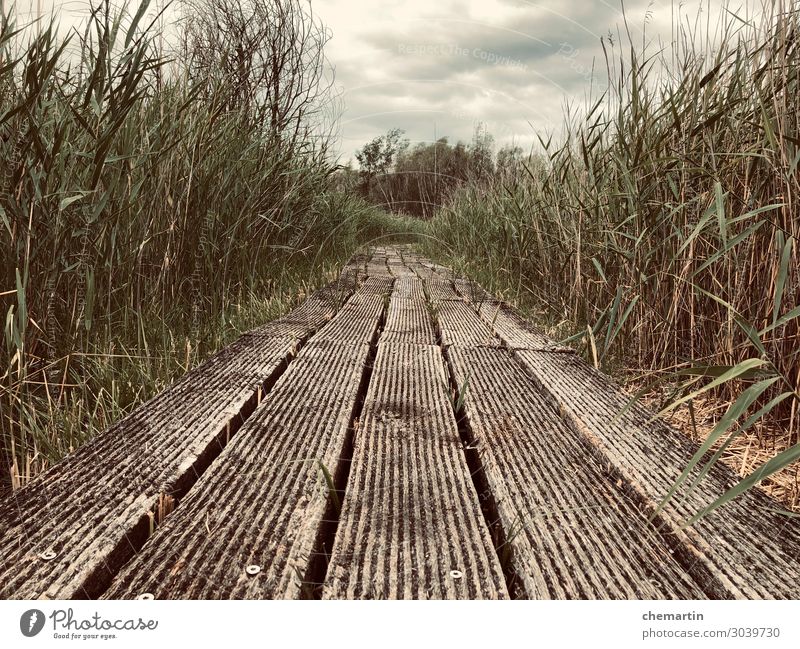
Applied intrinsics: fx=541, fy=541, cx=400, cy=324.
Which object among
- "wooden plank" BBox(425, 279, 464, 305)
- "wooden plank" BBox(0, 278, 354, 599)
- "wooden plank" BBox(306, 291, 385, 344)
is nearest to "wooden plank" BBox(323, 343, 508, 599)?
"wooden plank" BBox(0, 278, 354, 599)

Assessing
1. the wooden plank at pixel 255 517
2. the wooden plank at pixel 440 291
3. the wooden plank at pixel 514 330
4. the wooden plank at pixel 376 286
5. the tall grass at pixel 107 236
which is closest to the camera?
the wooden plank at pixel 255 517

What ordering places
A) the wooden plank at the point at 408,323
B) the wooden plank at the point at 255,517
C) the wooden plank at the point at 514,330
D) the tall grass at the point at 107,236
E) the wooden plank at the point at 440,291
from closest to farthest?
the wooden plank at the point at 255,517 < the tall grass at the point at 107,236 < the wooden plank at the point at 514,330 < the wooden plank at the point at 408,323 < the wooden plank at the point at 440,291

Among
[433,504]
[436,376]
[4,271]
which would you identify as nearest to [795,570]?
[433,504]

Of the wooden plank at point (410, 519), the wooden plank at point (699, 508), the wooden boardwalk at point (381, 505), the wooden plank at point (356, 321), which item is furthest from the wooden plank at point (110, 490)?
the wooden plank at point (699, 508)

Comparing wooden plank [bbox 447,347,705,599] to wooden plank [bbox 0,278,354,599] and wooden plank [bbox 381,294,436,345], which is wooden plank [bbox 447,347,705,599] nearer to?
wooden plank [bbox 0,278,354,599]

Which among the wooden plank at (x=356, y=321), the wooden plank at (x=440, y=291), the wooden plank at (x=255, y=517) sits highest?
the wooden plank at (x=440, y=291)

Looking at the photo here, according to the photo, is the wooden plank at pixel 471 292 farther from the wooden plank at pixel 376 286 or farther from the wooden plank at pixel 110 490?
the wooden plank at pixel 110 490

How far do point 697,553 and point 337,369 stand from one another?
1087mm

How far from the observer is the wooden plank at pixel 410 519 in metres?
0.73

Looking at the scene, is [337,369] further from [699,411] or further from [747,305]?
[747,305]

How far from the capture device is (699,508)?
0.93 metres

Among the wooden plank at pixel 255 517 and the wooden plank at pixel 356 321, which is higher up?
the wooden plank at pixel 356 321

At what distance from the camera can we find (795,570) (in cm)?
78

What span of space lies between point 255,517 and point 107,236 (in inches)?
42.1
